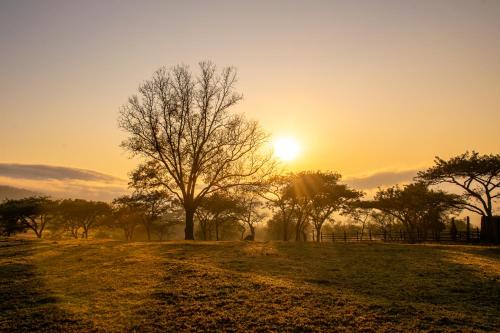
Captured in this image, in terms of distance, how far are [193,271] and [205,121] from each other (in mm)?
24182

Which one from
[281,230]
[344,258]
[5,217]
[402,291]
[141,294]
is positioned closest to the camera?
[141,294]

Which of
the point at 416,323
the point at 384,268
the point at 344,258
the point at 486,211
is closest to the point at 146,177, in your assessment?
the point at 344,258

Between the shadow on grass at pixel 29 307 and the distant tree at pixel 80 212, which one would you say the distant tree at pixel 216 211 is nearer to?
the distant tree at pixel 80 212

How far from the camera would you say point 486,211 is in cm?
4353

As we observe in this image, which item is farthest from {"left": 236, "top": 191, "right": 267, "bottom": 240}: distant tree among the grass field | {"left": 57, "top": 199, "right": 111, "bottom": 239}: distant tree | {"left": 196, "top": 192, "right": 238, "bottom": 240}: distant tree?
the grass field

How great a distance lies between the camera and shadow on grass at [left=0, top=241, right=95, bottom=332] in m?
8.62

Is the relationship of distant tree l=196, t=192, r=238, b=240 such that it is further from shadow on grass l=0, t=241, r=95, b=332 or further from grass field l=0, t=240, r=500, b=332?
shadow on grass l=0, t=241, r=95, b=332

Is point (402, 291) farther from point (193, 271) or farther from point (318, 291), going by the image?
point (193, 271)

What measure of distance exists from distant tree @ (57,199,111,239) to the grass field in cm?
5318

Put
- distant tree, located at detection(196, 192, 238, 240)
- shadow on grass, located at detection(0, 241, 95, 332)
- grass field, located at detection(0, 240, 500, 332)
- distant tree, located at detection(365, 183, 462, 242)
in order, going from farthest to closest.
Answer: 1. distant tree, located at detection(196, 192, 238, 240)
2. distant tree, located at detection(365, 183, 462, 242)
3. grass field, located at detection(0, 240, 500, 332)
4. shadow on grass, located at detection(0, 241, 95, 332)

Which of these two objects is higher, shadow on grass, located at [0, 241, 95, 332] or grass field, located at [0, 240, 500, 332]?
grass field, located at [0, 240, 500, 332]

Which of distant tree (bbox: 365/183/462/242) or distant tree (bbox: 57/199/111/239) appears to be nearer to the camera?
distant tree (bbox: 365/183/462/242)

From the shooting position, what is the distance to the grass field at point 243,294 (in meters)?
8.84

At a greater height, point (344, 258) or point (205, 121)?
point (205, 121)
